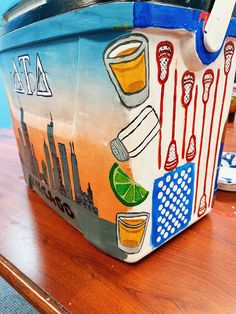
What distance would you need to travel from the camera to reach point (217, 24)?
0.72 ft

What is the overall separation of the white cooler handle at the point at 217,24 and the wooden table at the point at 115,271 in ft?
0.66

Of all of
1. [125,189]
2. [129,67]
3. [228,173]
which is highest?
[129,67]

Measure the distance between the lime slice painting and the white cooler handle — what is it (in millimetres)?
126

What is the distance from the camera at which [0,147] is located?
2.12 ft

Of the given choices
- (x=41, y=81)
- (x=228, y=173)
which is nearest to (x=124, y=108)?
Result: (x=41, y=81)

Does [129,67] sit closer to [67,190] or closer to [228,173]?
[67,190]

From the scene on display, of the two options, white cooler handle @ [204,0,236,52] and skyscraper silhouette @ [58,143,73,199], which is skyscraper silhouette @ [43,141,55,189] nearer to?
skyscraper silhouette @ [58,143,73,199]

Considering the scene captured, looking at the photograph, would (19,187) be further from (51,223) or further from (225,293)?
(225,293)

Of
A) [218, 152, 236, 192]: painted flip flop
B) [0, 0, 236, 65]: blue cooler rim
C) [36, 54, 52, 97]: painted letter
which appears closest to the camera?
[0, 0, 236, 65]: blue cooler rim

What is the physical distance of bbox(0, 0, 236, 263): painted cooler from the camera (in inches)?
7.8

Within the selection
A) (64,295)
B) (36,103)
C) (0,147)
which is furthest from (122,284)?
(0,147)

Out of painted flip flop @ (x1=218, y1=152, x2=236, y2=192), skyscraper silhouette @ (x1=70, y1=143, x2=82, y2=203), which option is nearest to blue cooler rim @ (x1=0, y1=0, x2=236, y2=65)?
skyscraper silhouette @ (x1=70, y1=143, x2=82, y2=203)

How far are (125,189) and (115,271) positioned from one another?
9cm

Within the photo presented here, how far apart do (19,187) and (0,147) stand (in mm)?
244
